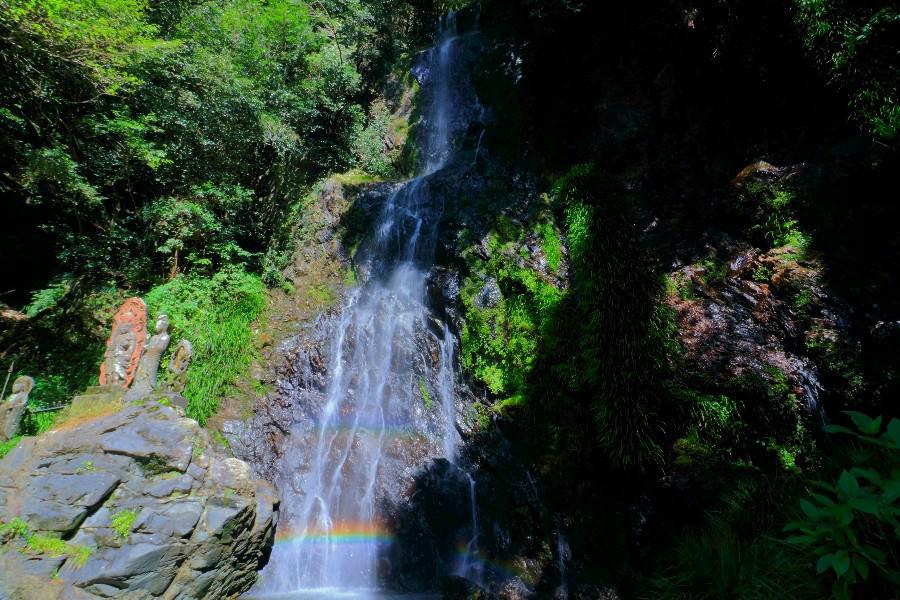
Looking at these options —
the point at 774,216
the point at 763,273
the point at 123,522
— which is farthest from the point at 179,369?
the point at 774,216

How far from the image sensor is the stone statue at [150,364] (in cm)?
713

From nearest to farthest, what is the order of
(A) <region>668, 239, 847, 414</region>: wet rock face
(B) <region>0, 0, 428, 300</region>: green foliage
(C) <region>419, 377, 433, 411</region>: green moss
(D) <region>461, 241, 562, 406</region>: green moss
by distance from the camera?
(A) <region>668, 239, 847, 414</region>: wet rock face
(D) <region>461, 241, 562, 406</region>: green moss
(C) <region>419, 377, 433, 411</region>: green moss
(B) <region>0, 0, 428, 300</region>: green foliage

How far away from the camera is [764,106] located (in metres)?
6.74

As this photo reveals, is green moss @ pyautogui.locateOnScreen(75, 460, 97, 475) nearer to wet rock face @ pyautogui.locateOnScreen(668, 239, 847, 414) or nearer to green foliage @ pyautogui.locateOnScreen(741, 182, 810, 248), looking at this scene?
wet rock face @ pyautogui.locateOnScreen(668, 239, 847, 414)

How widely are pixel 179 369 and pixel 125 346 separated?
3.10ft

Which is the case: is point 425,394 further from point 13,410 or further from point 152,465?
point 13,410

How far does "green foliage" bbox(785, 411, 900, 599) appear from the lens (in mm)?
1354

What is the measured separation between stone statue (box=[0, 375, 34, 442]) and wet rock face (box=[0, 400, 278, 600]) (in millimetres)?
2340

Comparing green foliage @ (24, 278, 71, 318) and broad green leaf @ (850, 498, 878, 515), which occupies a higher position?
green foliage @ (24, 278, 71, 318)

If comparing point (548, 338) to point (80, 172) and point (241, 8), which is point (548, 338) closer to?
point (80, 172)

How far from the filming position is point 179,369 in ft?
26.3

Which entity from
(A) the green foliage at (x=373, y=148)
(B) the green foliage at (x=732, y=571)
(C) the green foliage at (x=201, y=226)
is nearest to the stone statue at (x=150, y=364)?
(C) the green foliage at (x=201, y=226)

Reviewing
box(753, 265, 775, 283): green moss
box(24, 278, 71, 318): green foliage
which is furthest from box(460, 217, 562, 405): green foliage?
box(24, 278, 71, 318): green foliage

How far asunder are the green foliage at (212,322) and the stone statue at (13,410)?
2.58 meters
